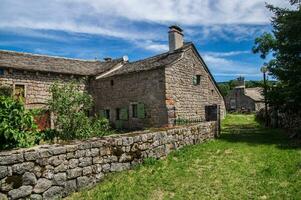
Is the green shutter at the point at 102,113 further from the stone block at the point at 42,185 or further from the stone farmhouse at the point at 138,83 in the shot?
the stone block at the point at 42,185

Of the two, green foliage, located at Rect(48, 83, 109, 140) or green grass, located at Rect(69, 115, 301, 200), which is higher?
green foliage, located at Rect(48, 83, 109, 140)

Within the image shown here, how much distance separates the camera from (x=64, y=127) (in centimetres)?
1458

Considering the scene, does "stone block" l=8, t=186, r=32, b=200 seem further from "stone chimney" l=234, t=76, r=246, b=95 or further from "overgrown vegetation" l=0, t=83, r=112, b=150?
"stone chimney" l=234, t=76, r=246, b=95

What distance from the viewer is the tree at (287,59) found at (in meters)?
14.1

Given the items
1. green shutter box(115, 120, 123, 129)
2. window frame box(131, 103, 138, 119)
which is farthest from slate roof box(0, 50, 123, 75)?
window frame box(131, 103, 138, 119)

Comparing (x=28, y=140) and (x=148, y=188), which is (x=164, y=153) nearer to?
(x=148, y=188)

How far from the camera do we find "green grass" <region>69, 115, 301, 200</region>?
6.27m

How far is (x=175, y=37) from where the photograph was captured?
2052cm

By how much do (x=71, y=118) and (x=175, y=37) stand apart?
9919 mm

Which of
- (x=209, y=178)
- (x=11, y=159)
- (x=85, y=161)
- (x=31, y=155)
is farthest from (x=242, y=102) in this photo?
(x=11, y=159)

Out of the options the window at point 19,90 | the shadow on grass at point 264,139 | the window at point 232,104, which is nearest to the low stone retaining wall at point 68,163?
the shadow on grass at point 264,139

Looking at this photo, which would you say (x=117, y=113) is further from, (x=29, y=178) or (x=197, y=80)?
(x=29, y=178)

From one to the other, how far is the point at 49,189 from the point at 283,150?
858 centimetres

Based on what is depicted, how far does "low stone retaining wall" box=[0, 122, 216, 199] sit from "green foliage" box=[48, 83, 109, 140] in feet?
19.2
